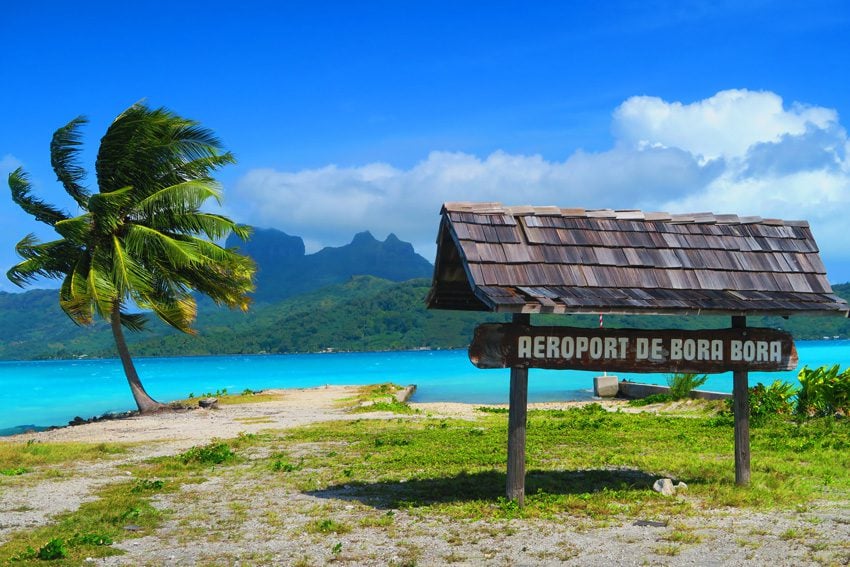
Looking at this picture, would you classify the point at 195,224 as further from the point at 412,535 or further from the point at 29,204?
the point at 412,535

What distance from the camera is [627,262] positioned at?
35.4 feet

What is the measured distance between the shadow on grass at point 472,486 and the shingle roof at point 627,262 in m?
2.78

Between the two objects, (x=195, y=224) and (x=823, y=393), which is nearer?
(x=823, y=393)

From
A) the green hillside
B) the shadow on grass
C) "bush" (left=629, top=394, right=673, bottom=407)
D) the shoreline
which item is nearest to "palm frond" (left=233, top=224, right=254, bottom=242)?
the shoreline

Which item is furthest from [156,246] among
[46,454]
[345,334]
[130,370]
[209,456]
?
[345,334]

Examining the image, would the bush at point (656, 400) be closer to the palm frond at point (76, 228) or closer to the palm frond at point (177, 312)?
the palm frond at point (177, 312)

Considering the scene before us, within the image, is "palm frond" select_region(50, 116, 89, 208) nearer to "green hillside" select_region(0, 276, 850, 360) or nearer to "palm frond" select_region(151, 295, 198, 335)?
"palm frond" select_region(151, 295, 198, 335)

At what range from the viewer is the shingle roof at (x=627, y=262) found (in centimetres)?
1004

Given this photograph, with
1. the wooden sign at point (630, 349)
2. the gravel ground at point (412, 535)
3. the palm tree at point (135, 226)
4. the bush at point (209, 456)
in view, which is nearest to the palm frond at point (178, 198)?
the palm tree at point (135, 226)

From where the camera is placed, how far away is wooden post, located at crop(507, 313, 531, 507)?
1020 cm

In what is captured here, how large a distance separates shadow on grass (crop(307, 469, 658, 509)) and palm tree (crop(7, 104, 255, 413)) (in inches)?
646

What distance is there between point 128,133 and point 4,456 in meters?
13.8

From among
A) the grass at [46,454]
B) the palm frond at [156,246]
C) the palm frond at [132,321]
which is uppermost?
the palm frond at [156,246]

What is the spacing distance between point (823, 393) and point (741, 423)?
10096mm
